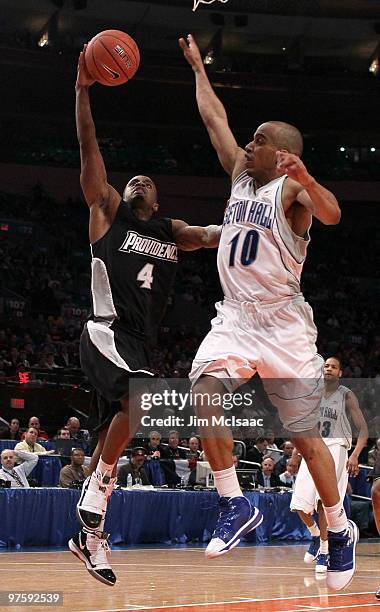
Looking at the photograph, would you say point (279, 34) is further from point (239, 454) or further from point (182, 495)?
point (182, 495)

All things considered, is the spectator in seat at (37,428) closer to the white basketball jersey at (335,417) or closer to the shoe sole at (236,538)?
the white basketball jersey at (335,417)

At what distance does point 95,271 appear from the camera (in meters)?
6.24

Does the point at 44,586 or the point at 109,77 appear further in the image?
the point at 44,586

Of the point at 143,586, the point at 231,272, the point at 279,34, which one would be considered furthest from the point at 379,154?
the point at 231,272

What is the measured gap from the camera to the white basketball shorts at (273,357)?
5371 millimetres

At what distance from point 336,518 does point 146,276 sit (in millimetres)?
1956

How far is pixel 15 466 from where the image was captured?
13.6 m

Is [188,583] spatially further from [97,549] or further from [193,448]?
[193,448]

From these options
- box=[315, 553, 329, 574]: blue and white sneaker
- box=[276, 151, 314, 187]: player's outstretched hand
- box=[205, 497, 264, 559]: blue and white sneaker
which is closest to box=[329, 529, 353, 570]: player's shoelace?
box=[205, 497, 264, 559]: blue and white sneaker

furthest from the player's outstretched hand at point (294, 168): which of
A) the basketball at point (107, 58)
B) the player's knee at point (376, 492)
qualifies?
the player's knee at point (376, 492)

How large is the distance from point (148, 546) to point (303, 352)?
30.4ft

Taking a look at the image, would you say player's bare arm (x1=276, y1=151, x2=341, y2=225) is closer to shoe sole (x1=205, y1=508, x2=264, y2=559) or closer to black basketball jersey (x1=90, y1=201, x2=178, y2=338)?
black basketball jersey (x1=90, y1=201, x2=178, y2=338)

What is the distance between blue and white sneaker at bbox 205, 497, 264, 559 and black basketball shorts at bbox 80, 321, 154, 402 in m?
1.06

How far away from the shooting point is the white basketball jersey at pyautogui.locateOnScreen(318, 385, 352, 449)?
10.9 m
